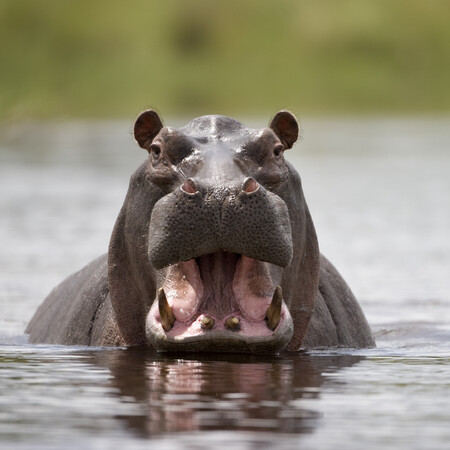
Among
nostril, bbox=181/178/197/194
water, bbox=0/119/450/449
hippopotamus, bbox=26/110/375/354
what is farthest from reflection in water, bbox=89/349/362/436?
nostril, bbox=181/178/197/194

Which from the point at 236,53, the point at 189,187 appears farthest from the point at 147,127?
the point at 236,53

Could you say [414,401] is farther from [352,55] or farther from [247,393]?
[352,55]

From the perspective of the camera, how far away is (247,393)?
233 inches

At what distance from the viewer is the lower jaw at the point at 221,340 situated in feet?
20.8

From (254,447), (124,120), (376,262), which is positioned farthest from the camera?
(124,120)

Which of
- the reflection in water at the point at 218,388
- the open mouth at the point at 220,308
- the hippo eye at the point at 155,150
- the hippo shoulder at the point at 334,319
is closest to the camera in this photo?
the reflection in water at the point at 218,388

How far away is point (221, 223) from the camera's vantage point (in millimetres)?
6258

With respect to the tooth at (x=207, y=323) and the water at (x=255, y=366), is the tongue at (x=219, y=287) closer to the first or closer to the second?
the tooth at (x=207, y=323)

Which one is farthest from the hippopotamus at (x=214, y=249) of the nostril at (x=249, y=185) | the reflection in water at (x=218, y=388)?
the reflection in water at (x=218, y=388)

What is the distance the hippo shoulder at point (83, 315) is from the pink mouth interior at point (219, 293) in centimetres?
95

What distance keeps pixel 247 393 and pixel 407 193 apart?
15.9m

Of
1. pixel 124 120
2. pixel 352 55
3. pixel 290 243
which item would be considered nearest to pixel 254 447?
pixel 290 243

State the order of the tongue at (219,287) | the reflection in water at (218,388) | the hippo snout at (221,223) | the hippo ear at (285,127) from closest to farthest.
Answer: the reflection in water at (218,388)
the hippo snout at (221,223)
the tongue at (219,287)
the hippo ear at (285,127)

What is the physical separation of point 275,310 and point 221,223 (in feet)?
1.42
